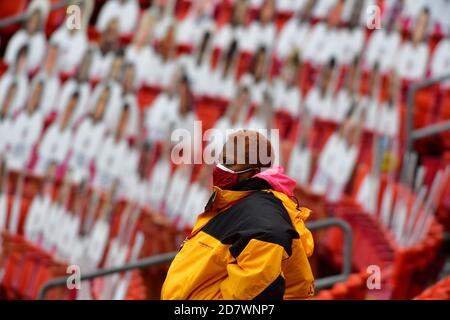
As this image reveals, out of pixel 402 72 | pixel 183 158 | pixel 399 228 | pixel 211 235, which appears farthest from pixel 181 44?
pixel 211 235

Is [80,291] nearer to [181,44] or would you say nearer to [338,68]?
[338,68]

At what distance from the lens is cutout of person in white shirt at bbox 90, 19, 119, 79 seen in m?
8.35

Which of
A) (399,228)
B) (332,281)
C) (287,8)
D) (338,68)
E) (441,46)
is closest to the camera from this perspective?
(332,281)

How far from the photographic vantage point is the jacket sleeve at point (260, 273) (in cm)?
245

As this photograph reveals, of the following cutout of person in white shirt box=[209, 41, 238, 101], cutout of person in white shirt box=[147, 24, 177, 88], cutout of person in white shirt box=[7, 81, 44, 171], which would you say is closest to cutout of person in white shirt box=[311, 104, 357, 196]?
cutout of person in white shirt box=[209, 41, 238, 101]

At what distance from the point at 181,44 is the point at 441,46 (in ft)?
7.03

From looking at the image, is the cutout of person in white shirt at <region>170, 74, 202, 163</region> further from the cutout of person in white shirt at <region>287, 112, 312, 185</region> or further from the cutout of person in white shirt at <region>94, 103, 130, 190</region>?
the cutout of person in white shirt at <region>287, 112, 312, 185</region>

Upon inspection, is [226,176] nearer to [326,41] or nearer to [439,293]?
[439,293]

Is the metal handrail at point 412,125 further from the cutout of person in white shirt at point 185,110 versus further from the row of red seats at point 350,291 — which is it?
the row of red seats at point 350,291

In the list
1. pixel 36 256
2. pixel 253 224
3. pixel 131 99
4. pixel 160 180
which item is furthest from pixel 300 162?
pixel 253 224

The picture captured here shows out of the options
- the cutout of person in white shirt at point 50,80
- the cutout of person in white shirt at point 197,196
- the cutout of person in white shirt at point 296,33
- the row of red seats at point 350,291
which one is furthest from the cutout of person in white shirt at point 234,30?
the row of red seats at point 350,291

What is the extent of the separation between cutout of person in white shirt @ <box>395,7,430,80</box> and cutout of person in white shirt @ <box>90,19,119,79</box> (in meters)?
2.25

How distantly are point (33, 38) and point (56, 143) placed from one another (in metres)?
1.49

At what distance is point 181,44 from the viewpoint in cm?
833
